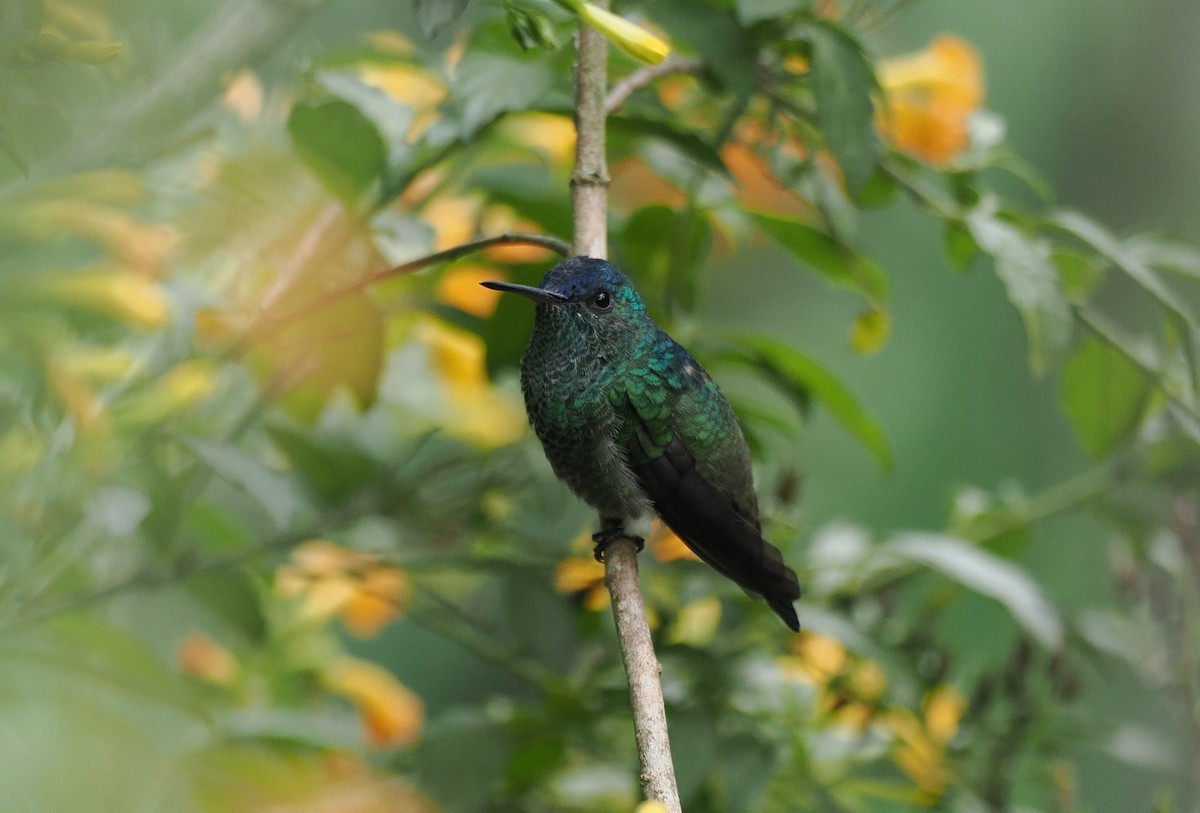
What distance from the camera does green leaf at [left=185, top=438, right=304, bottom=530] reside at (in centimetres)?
100

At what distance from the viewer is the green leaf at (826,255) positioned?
4.18ft

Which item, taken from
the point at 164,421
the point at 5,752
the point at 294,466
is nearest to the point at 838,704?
the point at 294,466

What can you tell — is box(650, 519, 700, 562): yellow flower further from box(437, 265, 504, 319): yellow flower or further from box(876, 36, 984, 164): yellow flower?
box(876, 36, 984, 164): yellow flower

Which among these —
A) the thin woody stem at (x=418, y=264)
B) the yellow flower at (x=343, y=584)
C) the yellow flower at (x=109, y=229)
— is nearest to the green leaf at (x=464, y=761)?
the yellow flower at (x=343, y=584)

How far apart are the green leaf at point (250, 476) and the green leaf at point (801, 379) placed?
51cm

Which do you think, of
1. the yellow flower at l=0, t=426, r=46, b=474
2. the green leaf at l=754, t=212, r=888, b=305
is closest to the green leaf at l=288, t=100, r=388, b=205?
the yellow flower at l=0, t=426, r=46, b=474

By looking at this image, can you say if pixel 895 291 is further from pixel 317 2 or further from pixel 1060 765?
pixel 317 2

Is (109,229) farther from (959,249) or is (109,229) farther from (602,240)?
(959,249)

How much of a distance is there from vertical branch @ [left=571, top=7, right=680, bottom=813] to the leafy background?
0.17 feet

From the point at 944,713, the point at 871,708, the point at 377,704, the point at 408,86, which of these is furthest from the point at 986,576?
the point at 408,86

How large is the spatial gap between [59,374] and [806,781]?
889 millimetres

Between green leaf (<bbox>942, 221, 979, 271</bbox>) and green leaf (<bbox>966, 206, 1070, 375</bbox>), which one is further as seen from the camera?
green leaf (<bbox>942, 221, 979, 271</bbox>)

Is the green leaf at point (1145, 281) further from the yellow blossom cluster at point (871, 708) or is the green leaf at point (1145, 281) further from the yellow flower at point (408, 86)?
the yellow flower at point (408, 86)

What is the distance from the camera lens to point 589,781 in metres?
1.35
